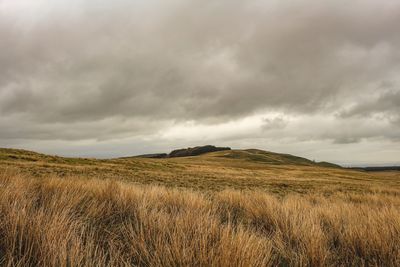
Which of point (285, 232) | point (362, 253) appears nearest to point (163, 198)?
point (285, 232)

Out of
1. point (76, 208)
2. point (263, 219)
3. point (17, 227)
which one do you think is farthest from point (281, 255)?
point (76, 208)

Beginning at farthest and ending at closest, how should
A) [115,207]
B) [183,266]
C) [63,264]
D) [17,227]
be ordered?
[115,207] < [17,227] < [183,266] < [63,264]

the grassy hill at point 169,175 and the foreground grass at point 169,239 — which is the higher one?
the foreground grass at point 169,239

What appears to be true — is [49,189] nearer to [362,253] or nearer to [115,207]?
[115,207]

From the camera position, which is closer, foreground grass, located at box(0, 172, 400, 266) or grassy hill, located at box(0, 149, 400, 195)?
foreground grass, located at box(0, 172, 400, 266)

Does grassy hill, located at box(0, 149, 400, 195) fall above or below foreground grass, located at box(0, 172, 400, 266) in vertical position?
below

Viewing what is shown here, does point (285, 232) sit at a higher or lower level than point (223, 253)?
lower

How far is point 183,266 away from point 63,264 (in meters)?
0.98

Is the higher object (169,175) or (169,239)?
(169,239)

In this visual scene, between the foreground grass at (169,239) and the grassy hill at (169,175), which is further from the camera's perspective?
the grassy hill at (169,175)

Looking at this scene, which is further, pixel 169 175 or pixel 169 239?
pixel 169 175

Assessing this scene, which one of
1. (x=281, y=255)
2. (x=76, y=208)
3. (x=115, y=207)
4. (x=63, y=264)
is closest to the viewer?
(x=63, y=264)

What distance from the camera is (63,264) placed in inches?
87.0

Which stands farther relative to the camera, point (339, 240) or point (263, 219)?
point (263, 219)
